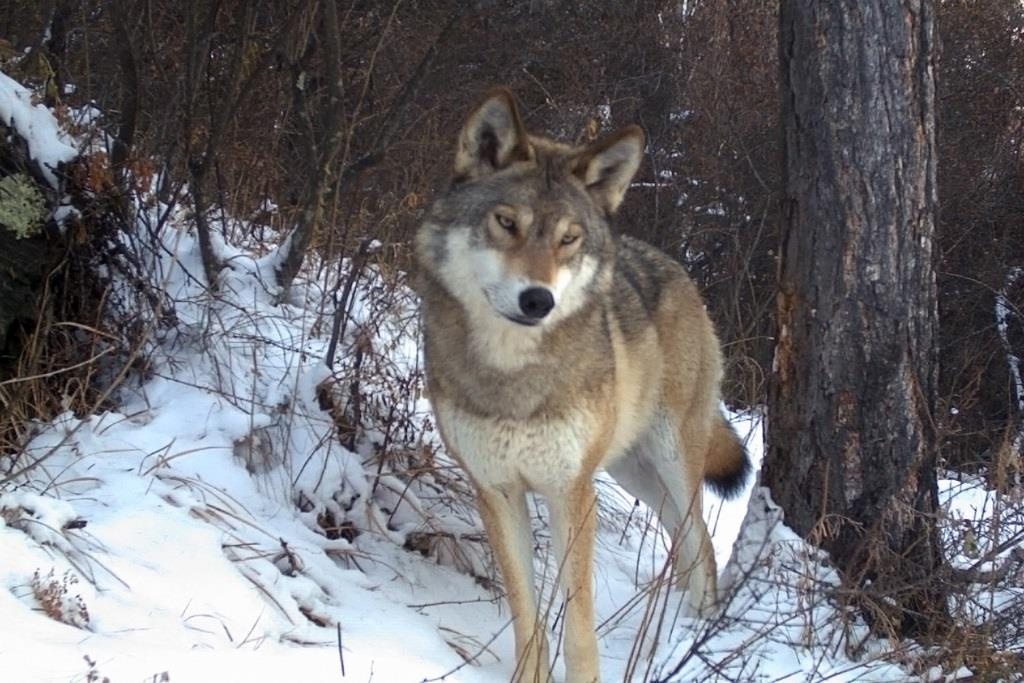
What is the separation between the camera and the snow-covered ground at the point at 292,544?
10.7 feet

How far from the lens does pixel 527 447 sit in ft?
12.4

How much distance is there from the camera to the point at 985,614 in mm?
3842

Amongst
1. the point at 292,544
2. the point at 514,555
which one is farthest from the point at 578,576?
the point at 292,544

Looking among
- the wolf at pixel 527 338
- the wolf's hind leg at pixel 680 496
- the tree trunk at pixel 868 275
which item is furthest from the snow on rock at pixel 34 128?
the tree trunk at pixel 868 275

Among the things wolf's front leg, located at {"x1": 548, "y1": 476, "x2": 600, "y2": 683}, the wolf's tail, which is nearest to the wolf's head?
wolf's front leg, located at {"x1": 548, "y1": 476, "x2": 600, "y2": 683}

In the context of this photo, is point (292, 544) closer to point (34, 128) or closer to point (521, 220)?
point (521, 220)

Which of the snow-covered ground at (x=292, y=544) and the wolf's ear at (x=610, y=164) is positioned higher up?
the wolf's ear at (x=610, y=164)

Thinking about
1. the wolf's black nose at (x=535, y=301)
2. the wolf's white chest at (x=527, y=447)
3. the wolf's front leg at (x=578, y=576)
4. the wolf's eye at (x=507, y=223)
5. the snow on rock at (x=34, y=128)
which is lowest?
the wolf's front leg at (x=578, y=576)

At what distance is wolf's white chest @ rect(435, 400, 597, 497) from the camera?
3783mm

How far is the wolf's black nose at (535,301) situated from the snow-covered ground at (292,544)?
2.88 feet

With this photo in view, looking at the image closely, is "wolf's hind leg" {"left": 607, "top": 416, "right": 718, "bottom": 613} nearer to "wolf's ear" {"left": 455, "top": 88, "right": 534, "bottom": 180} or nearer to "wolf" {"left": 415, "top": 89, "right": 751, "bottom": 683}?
"wolf" {"left": 415, "top": 89, "right": 751, "bottom": 683}

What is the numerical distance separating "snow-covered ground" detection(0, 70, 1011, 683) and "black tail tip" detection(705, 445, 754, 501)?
1.38ft

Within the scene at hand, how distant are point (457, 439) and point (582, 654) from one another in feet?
2.74

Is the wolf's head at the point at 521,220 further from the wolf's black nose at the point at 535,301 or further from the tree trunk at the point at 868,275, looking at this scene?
the tree trunk at the point at 868,275
